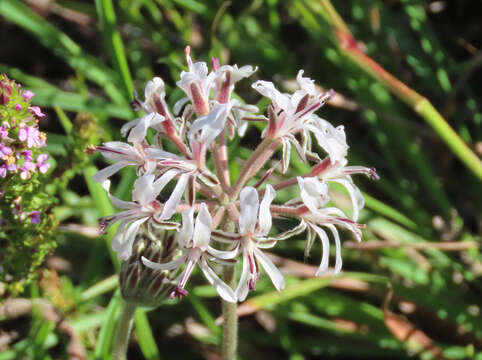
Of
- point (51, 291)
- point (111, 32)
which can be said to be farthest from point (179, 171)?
point (51, 291)

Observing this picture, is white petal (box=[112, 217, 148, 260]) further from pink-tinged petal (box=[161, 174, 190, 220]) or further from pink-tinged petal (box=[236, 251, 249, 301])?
pink-tinged petal (box=[236, 251, 249, 301])

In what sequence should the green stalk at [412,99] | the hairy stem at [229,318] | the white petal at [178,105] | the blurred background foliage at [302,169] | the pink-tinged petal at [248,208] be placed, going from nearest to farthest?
the pink-tinged petal at [248,208] → the hairy stem at [229,318] → the white petal at [178,105] → the green stalk at [412,99] → the blurred background foliage at [302,169]

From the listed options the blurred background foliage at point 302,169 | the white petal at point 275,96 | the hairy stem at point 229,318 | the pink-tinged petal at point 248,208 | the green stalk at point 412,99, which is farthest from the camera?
the blurred background foliage at point 302,169

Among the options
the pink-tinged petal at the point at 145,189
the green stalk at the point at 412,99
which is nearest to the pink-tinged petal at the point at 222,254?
the pink-tinged petal at the point at 145,189

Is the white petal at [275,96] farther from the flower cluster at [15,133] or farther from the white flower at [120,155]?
the flower cluster at [15,133]

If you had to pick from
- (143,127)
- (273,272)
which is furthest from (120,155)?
(273,272)

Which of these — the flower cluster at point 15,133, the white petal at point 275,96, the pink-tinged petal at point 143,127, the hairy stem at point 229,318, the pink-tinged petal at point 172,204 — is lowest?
the hairy stem at point 229,318
